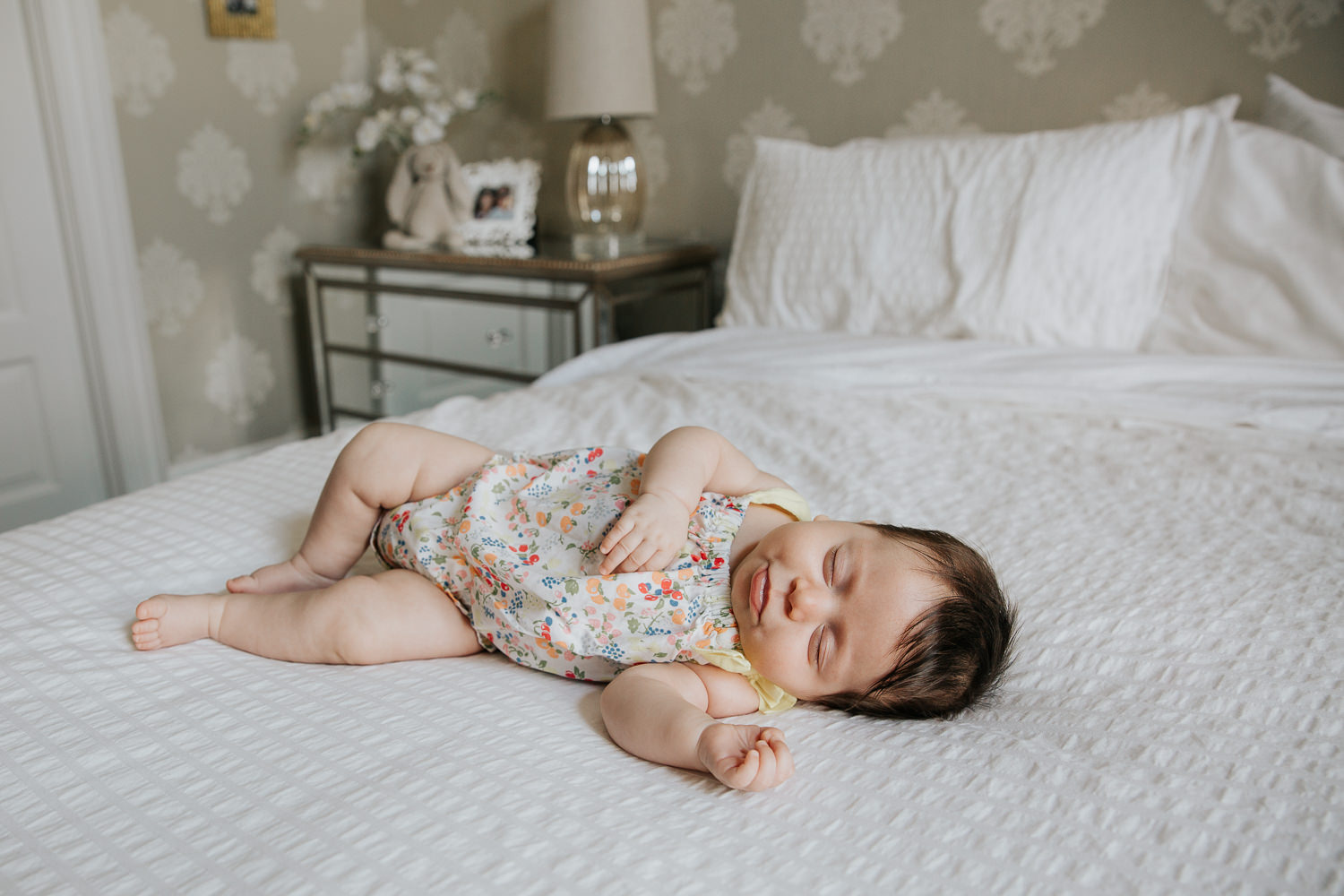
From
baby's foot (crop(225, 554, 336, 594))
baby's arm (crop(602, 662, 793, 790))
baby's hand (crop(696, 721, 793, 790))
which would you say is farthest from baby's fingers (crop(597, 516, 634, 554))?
baby's foot (crop(225, 554, 336, 594))

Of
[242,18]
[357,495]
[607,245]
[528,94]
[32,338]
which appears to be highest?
[242,18]

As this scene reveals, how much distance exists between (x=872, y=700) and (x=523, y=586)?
1.16 ft

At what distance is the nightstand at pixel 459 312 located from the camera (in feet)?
7.51

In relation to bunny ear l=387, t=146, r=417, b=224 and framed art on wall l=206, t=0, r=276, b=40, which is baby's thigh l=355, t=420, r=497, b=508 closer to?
bunny ear l=387, t=146, r=417, b=224

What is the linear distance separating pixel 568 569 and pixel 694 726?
10.7 inches

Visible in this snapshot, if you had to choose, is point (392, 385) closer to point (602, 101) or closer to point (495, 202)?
point (495, 202)

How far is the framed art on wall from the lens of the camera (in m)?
2.73

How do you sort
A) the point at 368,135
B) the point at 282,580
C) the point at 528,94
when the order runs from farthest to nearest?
1. the point at 528,94
2. the point at 368,135
3. the point at 282,580

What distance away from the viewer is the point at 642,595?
2.80 feet

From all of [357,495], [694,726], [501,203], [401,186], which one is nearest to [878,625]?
[694,726]

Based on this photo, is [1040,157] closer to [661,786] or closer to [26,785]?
[661,786]

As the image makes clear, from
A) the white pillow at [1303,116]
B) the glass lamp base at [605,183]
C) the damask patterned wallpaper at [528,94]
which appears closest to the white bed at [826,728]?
the white pillow at [1303,116]

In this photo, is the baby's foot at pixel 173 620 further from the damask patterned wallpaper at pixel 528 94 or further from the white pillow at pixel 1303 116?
the damask patterned wallpaper at pixel 528 94

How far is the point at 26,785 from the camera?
641mm
